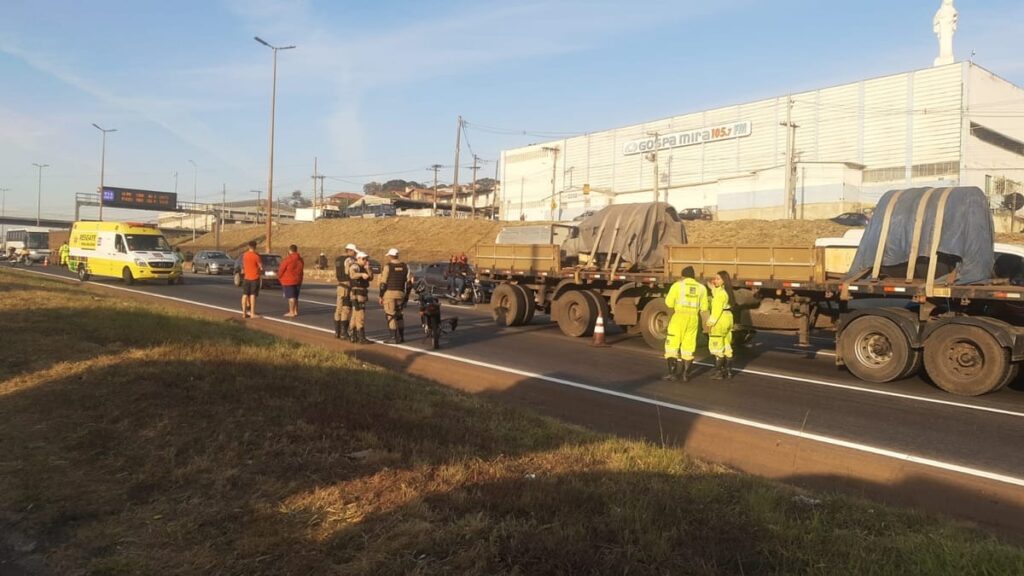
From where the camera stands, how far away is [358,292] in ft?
41.0

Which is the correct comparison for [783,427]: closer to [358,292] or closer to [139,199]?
[358,292]

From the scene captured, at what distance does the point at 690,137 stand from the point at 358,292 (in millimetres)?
70808

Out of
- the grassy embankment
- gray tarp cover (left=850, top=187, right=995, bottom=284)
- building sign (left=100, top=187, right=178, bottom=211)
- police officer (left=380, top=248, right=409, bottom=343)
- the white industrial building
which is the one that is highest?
the white industrial building

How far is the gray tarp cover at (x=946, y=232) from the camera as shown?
9.52 m

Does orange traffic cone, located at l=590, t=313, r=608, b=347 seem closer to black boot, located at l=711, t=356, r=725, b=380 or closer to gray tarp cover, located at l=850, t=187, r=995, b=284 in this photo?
black boot, located at l=711, t=356, r=725, b=380

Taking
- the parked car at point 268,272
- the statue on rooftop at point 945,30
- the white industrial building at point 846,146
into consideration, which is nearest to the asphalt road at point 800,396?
the parked car at point 268,272

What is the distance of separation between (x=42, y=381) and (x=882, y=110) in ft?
220

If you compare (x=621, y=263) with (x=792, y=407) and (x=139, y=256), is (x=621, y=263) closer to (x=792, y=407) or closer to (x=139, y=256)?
(x=792, y=407)

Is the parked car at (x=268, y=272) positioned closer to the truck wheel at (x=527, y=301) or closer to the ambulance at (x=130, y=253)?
the ambulance at (x=130, y=253)

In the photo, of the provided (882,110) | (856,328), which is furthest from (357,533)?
(882,110)

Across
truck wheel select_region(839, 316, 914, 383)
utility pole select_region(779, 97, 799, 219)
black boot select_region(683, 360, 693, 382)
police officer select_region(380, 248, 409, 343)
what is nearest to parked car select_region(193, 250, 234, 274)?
police officer select_region(380, 248, 409, 343)

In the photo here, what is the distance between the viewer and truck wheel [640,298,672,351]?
13.2 metres

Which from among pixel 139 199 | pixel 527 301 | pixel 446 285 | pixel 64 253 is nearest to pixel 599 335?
pixel 527 301

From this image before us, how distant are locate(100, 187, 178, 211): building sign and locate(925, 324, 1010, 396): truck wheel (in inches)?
3324
